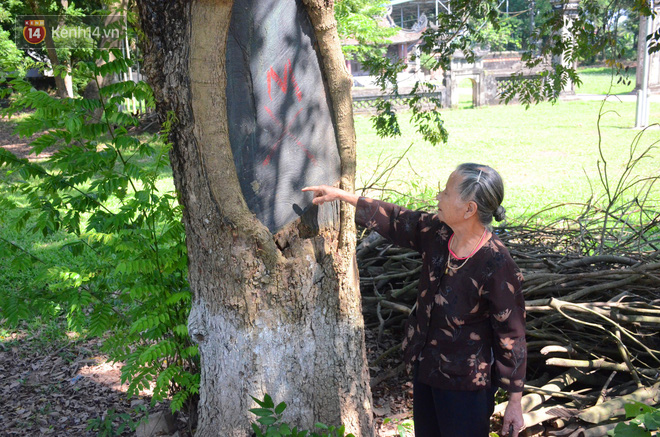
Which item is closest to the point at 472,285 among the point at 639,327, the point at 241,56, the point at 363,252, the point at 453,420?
the point at 453,420

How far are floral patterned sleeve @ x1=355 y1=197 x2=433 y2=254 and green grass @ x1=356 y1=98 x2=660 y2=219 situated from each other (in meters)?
3.55

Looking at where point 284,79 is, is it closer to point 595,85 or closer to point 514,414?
point 514,414

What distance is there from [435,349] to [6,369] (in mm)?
3521

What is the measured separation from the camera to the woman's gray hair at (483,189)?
2297 mm

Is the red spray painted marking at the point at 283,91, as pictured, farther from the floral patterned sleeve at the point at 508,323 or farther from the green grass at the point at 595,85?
the green grass at the point at 595,85

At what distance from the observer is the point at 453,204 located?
234cm

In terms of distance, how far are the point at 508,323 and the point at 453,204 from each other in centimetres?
52

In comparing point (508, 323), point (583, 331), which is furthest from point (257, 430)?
point (583, 331)

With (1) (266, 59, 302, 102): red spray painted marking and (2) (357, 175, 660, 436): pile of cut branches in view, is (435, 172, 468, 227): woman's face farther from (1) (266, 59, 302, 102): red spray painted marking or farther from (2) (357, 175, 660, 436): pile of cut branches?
(2) (357, 175, 660, 436): pile of cut branches

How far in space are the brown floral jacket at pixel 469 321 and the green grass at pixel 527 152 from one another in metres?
3.74

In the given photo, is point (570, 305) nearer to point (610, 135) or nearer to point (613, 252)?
point (613, 252)

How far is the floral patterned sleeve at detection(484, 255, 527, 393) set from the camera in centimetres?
227

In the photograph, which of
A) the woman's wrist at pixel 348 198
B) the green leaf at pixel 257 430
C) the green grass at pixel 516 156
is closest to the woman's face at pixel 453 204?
the woman's wrist at pixel 348 198

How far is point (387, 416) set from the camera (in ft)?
11.7
